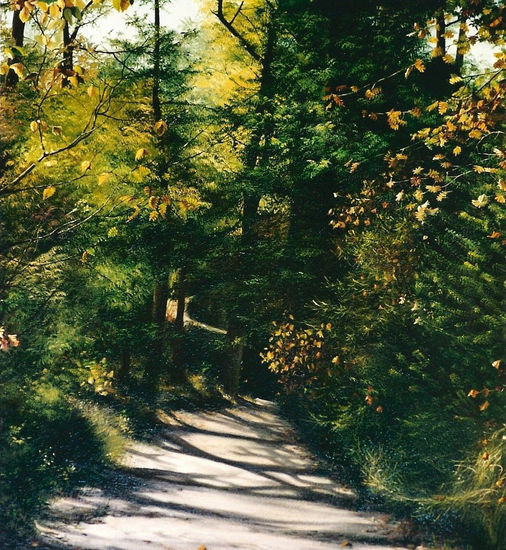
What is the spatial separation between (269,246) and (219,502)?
180 cm

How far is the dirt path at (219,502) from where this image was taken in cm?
302

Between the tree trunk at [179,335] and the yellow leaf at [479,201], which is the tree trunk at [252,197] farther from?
the yellow leaf at [479,201]

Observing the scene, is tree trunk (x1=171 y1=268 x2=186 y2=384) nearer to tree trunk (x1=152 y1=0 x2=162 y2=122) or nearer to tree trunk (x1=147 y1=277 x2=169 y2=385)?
tree trunk (x1=147 y1=277 x2=169 y2=385)

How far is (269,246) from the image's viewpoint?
3.77m

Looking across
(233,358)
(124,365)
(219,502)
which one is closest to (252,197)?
(233,358)

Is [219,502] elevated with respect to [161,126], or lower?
lower

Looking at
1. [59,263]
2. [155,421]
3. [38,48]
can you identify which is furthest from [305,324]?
[38,48]

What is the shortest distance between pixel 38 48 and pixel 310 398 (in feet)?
9.98

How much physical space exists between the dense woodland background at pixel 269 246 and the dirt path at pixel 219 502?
0.18 m

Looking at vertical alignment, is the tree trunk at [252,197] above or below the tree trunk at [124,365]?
above

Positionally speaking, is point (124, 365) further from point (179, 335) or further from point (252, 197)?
point (252, 197)

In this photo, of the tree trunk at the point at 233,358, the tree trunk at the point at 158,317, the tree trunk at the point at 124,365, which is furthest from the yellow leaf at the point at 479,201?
the tree trunk at the point at 124,365

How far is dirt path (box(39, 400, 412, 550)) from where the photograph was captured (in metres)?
3.02

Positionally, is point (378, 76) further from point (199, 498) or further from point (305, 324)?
point (199, 498)
